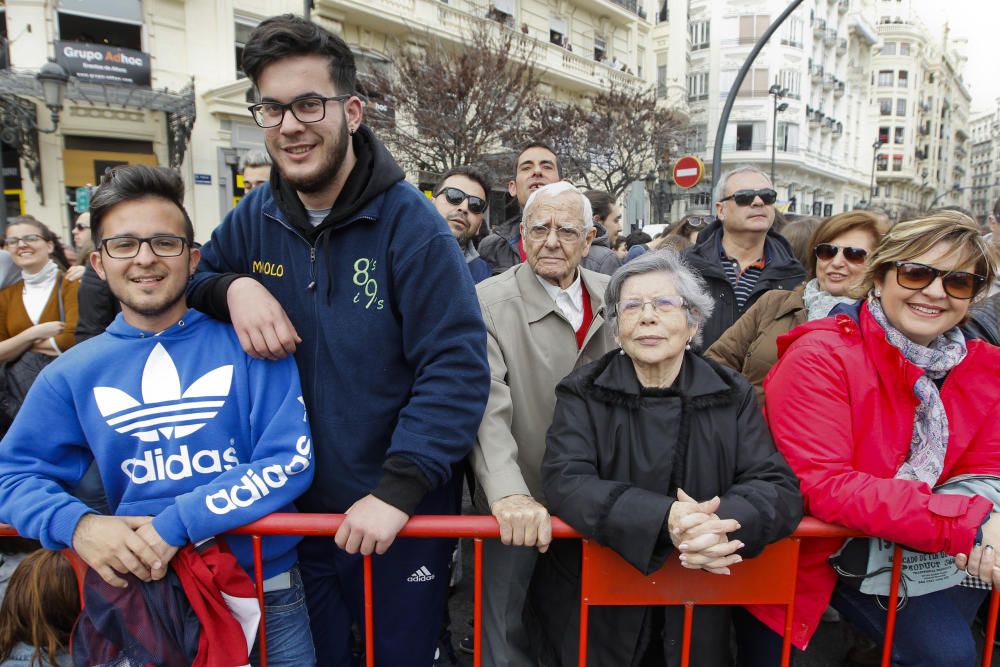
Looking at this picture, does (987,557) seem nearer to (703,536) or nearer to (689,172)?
(703,536)

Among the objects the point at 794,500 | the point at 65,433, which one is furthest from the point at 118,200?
the point at 794,500

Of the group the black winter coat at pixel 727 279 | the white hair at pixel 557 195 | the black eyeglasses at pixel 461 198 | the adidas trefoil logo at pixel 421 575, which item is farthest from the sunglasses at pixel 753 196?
the adidas trefoil logo at pixel 421 575

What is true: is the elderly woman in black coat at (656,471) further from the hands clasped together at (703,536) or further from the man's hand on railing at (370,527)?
the man's hand on railing at (370,527)

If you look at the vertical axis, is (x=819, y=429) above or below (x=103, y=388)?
below

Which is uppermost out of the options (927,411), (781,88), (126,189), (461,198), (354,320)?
(781,88)

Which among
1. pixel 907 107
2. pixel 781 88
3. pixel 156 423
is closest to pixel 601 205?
pixel 156 423

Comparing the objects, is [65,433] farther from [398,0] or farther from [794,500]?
[398,0]

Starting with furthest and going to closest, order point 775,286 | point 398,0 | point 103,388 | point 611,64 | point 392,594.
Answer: point 611,64, point 398,0, point 775,286, point 392,594, point 103,388

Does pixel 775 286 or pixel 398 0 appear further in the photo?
pixel 398 0

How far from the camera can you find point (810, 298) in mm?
2721

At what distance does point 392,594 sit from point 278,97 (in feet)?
5.15

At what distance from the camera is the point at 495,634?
2.29 metres

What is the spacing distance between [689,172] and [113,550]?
30.5 ft

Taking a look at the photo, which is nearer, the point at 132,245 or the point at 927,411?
the point at 132,245
